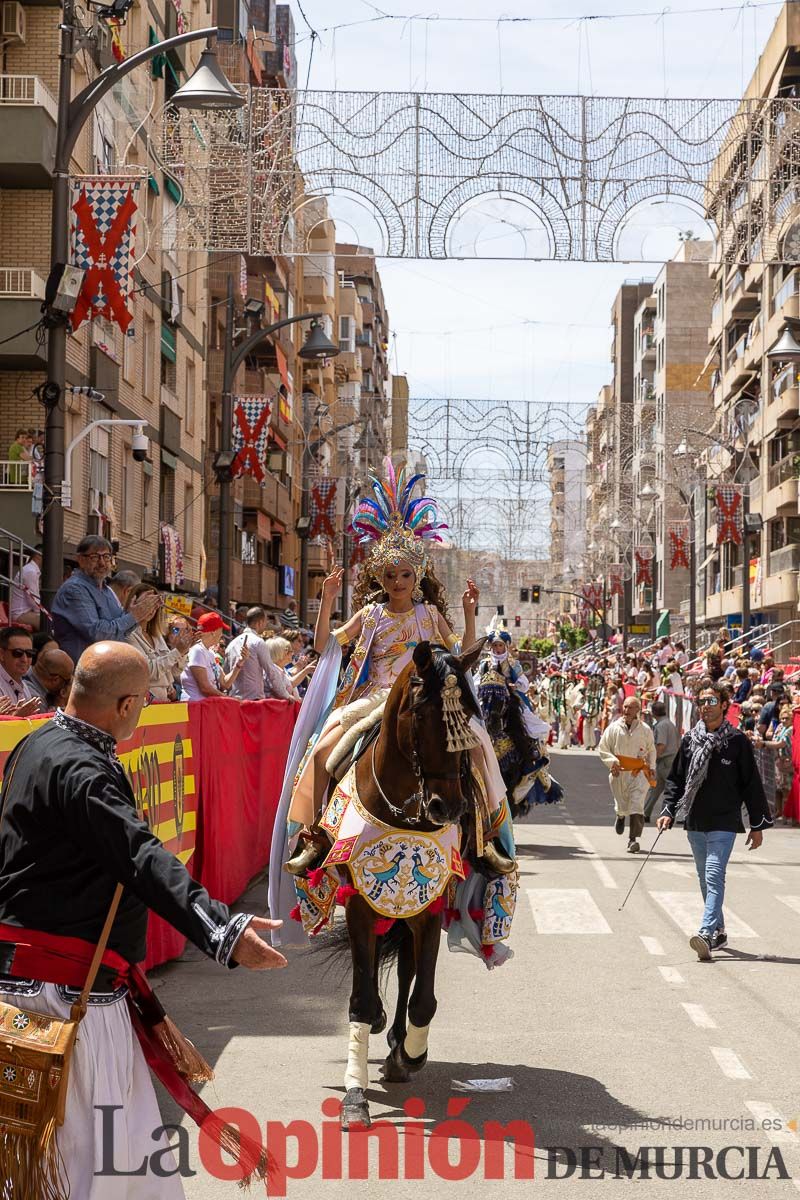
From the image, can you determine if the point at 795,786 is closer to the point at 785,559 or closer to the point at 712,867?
the point at 712,867

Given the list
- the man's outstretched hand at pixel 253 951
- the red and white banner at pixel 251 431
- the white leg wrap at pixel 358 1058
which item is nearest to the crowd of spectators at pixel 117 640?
the white leg wrap at pixel 358 1058

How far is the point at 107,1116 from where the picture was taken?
429 centimetres

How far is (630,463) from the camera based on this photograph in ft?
169

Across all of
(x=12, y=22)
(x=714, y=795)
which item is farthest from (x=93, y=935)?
(x=12, y=22)

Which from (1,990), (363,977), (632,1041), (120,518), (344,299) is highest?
(344,299)

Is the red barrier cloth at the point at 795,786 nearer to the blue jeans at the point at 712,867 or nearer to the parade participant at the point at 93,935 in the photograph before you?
the blue jeans at the point at 712,867

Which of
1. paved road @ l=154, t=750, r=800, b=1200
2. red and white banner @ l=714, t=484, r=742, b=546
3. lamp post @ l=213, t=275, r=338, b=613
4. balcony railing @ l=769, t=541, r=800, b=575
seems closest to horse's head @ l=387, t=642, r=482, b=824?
paved road @ l=154, t=750, r=800, b=1200

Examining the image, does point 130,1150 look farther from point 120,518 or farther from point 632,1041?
point 120,518

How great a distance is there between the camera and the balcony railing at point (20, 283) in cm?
2564

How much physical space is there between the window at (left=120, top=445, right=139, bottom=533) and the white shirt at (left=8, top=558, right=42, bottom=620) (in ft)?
43.1

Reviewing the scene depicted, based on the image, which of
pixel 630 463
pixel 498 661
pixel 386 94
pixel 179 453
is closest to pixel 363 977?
pixel 498 661

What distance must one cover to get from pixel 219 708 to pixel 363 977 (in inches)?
227

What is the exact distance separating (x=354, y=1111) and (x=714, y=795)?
5.77 meters

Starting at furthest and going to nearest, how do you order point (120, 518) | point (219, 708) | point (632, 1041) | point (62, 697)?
point (120, 518), point (219, 708), point (62, 697), point (632, 1041)
